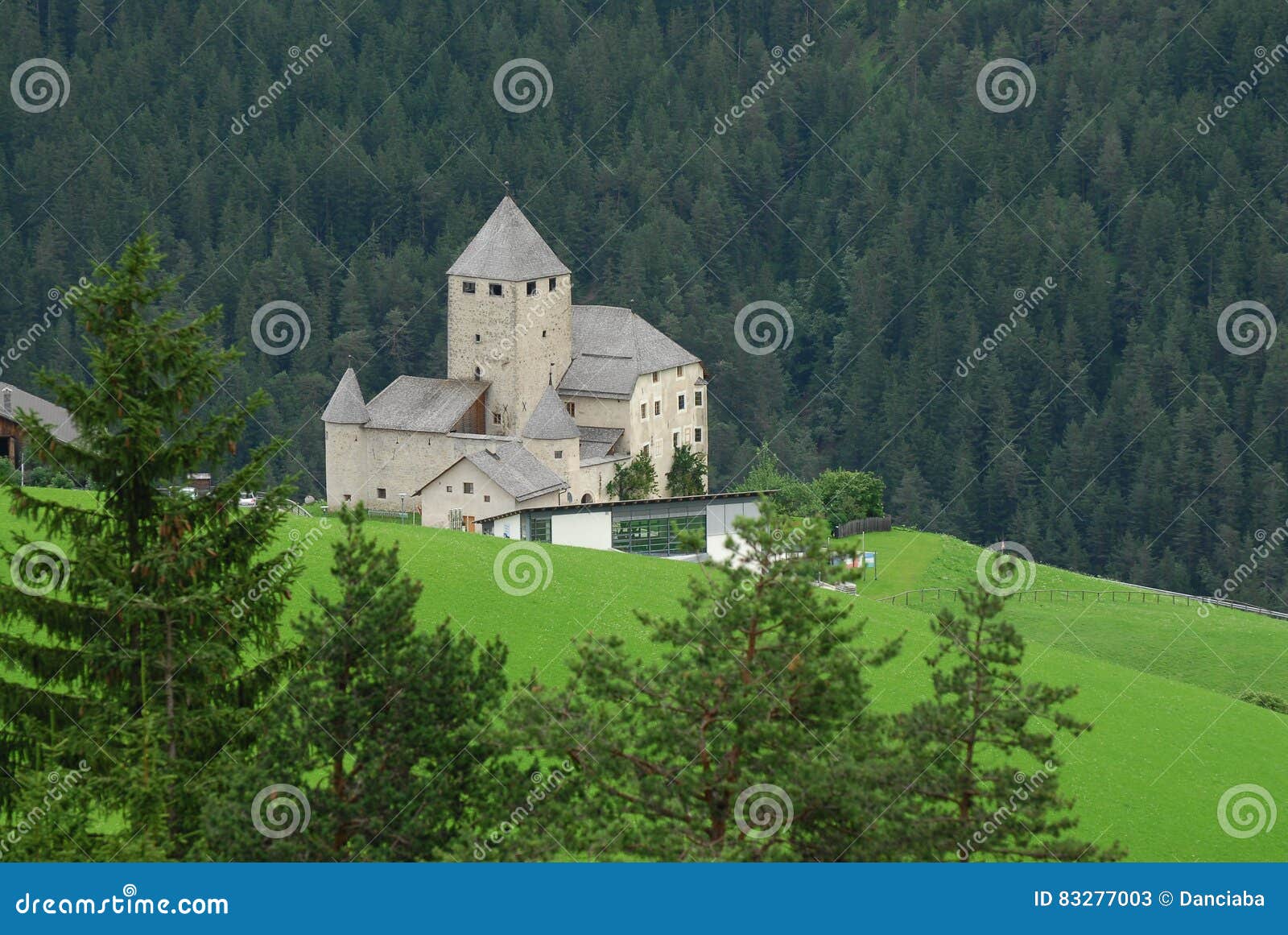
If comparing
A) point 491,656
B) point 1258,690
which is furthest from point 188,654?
point 1258,690

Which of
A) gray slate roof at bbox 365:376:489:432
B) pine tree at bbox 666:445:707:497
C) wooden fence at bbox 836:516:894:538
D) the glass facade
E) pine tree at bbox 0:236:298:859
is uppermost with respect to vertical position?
gray slate roof at bbox 365:376:489:432

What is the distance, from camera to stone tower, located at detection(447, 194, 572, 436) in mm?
93188

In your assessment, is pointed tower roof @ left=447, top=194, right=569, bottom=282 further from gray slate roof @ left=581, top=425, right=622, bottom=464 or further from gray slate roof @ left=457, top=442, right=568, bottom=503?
gray slate roof @ left=457, top=442, right=568, bottom=503

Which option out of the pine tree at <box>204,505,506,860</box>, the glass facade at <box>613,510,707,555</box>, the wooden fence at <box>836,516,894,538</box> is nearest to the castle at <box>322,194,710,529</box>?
the wooden fence at <box>836,516,894,538</box>

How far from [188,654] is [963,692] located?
11.2 m

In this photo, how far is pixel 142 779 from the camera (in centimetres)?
2995

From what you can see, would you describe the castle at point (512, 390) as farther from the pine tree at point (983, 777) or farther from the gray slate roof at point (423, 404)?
the pine tree at point (983, 777)

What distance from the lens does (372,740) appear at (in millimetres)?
30953

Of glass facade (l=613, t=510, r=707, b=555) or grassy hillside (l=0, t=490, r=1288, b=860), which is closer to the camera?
grassy hillside (l=0, t=490, r=1288, b=860)

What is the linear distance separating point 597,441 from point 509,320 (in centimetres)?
639

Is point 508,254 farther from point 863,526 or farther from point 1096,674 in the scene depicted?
point 1096,674

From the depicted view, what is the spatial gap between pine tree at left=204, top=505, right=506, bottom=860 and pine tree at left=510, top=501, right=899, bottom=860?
97 centimetres

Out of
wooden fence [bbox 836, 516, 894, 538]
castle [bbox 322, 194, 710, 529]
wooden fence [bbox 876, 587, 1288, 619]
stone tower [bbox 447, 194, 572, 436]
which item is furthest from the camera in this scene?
stone tower [bbox 447, 194, 572, 436]

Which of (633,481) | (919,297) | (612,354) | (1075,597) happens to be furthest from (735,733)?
(919,297)
